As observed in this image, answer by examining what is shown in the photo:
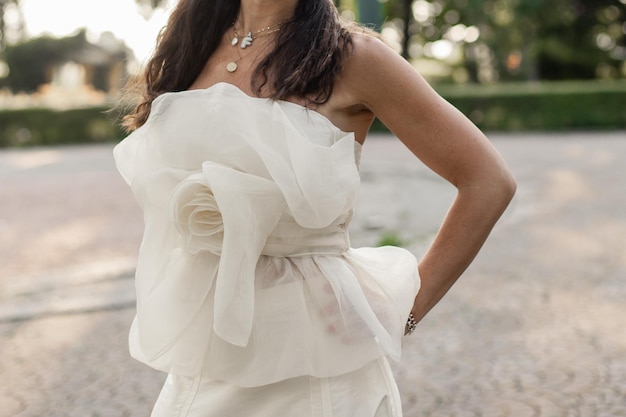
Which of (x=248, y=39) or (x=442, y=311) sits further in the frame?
(x=442, y=311)

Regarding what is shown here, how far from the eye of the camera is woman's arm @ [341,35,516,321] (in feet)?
5.48

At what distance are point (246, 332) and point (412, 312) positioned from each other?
444 millimetres

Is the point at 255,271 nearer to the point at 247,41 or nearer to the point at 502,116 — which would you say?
the point at 247,41

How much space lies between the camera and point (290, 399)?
1.60 meters

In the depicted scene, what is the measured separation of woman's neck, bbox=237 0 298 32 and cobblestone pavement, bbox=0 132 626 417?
2.78 metres

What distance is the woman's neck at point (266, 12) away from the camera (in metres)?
1.84

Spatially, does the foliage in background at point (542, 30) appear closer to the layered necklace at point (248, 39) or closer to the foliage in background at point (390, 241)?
the foliage in background at point (390, 241)

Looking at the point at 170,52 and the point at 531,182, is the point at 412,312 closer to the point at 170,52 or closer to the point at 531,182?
the point at 170,52

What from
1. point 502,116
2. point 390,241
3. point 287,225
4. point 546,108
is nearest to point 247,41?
point 287,225

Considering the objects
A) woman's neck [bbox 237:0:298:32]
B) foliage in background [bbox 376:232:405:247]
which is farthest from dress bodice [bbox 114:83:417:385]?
foliage in background [bbox 376:232:405:247]

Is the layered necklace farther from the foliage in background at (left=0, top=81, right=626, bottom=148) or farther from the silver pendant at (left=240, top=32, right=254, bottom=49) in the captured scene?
the foliage in background at (left=0, top=81, right=626, bottom=148)

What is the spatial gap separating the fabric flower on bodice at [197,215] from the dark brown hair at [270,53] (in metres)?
0.25

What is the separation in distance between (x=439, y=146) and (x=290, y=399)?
24.4 inches

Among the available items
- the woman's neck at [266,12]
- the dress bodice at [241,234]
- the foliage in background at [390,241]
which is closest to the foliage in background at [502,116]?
the foliage in background at [390,241]
